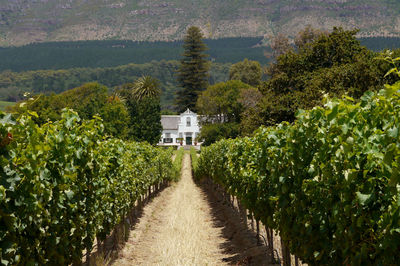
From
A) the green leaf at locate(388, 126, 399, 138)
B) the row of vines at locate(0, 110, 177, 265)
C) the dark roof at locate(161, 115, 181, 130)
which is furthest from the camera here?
the dark roof at locate(161, 115, 181, 130)

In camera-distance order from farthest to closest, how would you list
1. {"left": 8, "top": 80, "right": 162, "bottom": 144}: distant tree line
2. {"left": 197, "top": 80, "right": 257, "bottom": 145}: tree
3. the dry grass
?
{"left": 197, "top": 80, "right": 257, "bottom": 145}: tree → {"left": 8, "top": 80, "right": 162, "bottom": 144}: distant tree line → the dry grass

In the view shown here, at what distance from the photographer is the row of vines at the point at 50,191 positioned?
467 centimetres

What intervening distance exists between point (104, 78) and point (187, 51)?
82.5 m

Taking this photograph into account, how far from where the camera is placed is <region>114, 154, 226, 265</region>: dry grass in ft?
39.8

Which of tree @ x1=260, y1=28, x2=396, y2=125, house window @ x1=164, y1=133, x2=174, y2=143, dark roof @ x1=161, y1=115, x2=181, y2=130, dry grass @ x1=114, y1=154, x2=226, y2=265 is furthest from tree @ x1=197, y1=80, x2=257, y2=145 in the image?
dry grass @ x1=114, y1=154, x2=226, y2=265

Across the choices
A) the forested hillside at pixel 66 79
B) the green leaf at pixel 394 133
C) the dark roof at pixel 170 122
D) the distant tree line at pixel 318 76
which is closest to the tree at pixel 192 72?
the dark roof at pixel 170 122

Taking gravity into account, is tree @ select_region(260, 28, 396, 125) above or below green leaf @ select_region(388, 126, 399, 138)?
above

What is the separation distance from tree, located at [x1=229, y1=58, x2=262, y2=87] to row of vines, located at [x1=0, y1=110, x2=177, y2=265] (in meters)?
95.7

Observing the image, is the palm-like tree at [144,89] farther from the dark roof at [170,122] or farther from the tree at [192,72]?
the tree at [192,72]

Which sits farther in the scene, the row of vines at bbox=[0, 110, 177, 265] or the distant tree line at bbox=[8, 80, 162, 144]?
the distant tree line at bbox=[8, 80, 162, 144]

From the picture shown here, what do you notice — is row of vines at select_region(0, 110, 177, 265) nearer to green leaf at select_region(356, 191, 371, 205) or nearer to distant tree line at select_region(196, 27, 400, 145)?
green leaf at select_region(356, 191, 371, 205)

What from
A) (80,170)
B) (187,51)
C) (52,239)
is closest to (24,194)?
(52,239)

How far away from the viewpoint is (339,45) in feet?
113

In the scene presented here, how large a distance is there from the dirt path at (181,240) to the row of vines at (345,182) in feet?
15.2
